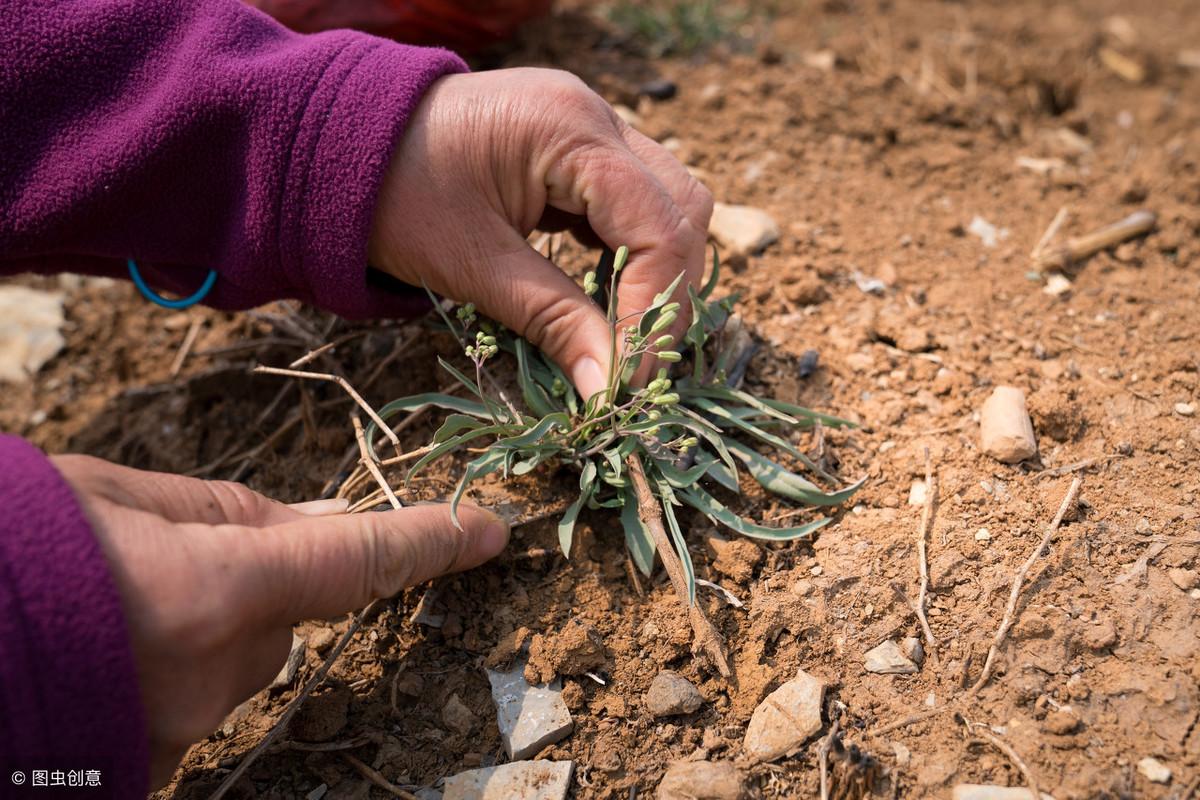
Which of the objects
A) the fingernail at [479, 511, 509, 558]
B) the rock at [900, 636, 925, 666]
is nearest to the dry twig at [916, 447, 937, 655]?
the rock at [900, 636, 925, 666]

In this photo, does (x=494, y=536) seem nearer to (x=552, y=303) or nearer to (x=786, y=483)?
(x=552, y=303)

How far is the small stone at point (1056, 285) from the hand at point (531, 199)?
3.29 feet

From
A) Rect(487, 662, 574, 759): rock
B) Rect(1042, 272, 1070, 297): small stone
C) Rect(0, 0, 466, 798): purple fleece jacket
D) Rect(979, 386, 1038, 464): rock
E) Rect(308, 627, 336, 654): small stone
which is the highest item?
Rect(0, 0, 466, 798): purple fleece jacket

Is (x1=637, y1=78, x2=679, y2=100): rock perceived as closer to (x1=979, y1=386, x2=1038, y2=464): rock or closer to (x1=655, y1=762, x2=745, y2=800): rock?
(x1=979, y1=386, x2=1038, y2=464): rock

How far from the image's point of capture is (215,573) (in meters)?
1.26

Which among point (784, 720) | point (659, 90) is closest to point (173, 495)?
point (784, 720)

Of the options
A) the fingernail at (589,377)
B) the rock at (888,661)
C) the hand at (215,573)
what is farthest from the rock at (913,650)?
the hand at (215,573)

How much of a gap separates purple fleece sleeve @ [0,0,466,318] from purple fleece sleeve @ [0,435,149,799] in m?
0.70

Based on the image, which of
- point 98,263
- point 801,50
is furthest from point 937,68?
point 98,263

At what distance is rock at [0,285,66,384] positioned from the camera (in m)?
2.65

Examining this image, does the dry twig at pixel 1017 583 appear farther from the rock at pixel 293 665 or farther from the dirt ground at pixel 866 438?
the rock at pixel 293 665

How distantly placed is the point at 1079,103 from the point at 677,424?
2.14m

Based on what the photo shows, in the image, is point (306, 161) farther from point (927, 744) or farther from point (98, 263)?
→ point (927, 744)

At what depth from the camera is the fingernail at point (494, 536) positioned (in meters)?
1.64
